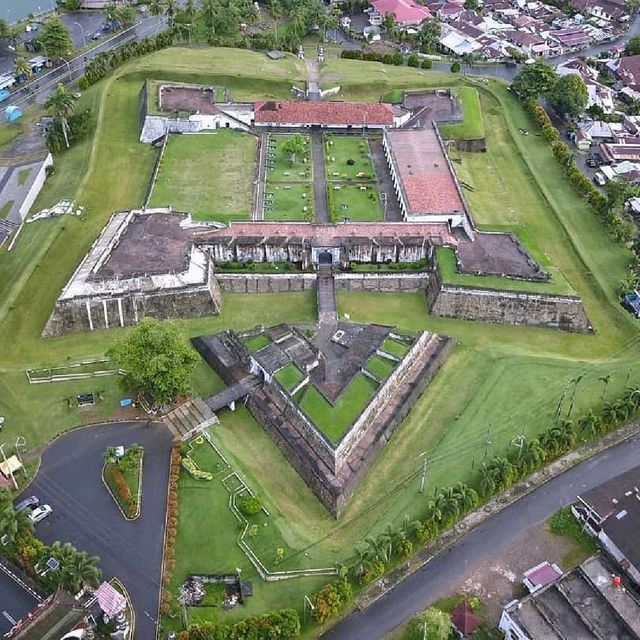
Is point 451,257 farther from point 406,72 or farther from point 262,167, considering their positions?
point 406,72

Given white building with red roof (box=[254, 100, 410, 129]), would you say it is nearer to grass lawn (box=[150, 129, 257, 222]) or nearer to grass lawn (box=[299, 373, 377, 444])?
grass lawn (box=[150, 129, 257, 222])

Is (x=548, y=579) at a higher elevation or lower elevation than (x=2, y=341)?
lower

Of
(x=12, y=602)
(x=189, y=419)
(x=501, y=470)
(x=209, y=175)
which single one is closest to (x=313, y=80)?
(x=209, y=175)

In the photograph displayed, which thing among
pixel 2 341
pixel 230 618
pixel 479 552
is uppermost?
pixel 2 341

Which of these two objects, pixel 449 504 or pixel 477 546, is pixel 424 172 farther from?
pixel 477 546

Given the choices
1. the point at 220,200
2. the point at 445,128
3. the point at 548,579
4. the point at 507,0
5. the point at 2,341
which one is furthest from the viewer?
the point at 507,0

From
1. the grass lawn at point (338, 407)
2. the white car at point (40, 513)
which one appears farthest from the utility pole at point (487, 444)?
the white car at point (40, 513)

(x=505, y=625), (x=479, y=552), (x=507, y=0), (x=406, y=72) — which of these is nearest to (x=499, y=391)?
(x=479, y=552)
